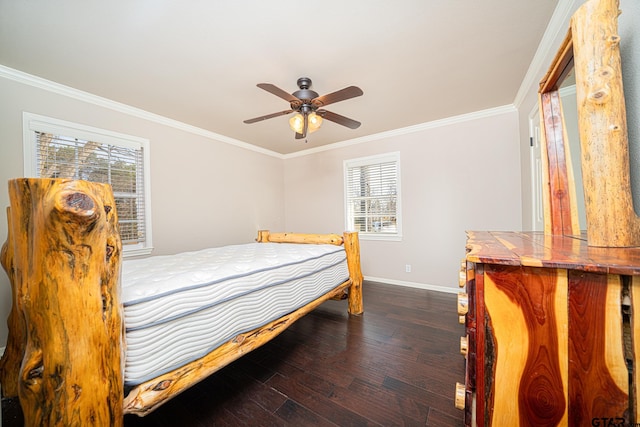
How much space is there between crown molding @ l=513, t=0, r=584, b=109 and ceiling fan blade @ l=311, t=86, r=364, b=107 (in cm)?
131

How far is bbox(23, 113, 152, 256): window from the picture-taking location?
211 cm

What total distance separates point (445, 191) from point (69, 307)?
3696 mm

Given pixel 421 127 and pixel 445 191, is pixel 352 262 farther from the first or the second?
pixel 421 127

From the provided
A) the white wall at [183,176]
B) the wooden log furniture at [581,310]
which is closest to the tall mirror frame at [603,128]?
the wooden log furniture at [581,310]

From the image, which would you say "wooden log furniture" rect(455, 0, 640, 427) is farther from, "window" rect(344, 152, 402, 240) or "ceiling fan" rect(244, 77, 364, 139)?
"window" rect(344, 152, 402, 240)

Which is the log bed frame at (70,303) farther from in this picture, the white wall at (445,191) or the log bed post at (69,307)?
the white wall at (445,191)

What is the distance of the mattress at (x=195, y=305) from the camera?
937 millimetres

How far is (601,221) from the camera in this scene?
2.53 feet

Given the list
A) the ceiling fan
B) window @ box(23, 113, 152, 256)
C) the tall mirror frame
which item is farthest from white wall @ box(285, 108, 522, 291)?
window @ box(23, 113, 152, 256)

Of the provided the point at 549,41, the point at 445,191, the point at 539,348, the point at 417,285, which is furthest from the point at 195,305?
the point at 445,191

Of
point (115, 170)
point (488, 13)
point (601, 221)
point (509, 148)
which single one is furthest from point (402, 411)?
point (115, 170)

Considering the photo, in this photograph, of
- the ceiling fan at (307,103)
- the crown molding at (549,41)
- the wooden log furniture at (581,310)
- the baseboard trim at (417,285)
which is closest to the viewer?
A: the wooden log furniture at (581,310)

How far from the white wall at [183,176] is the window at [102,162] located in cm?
7

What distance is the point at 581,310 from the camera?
0.53m
